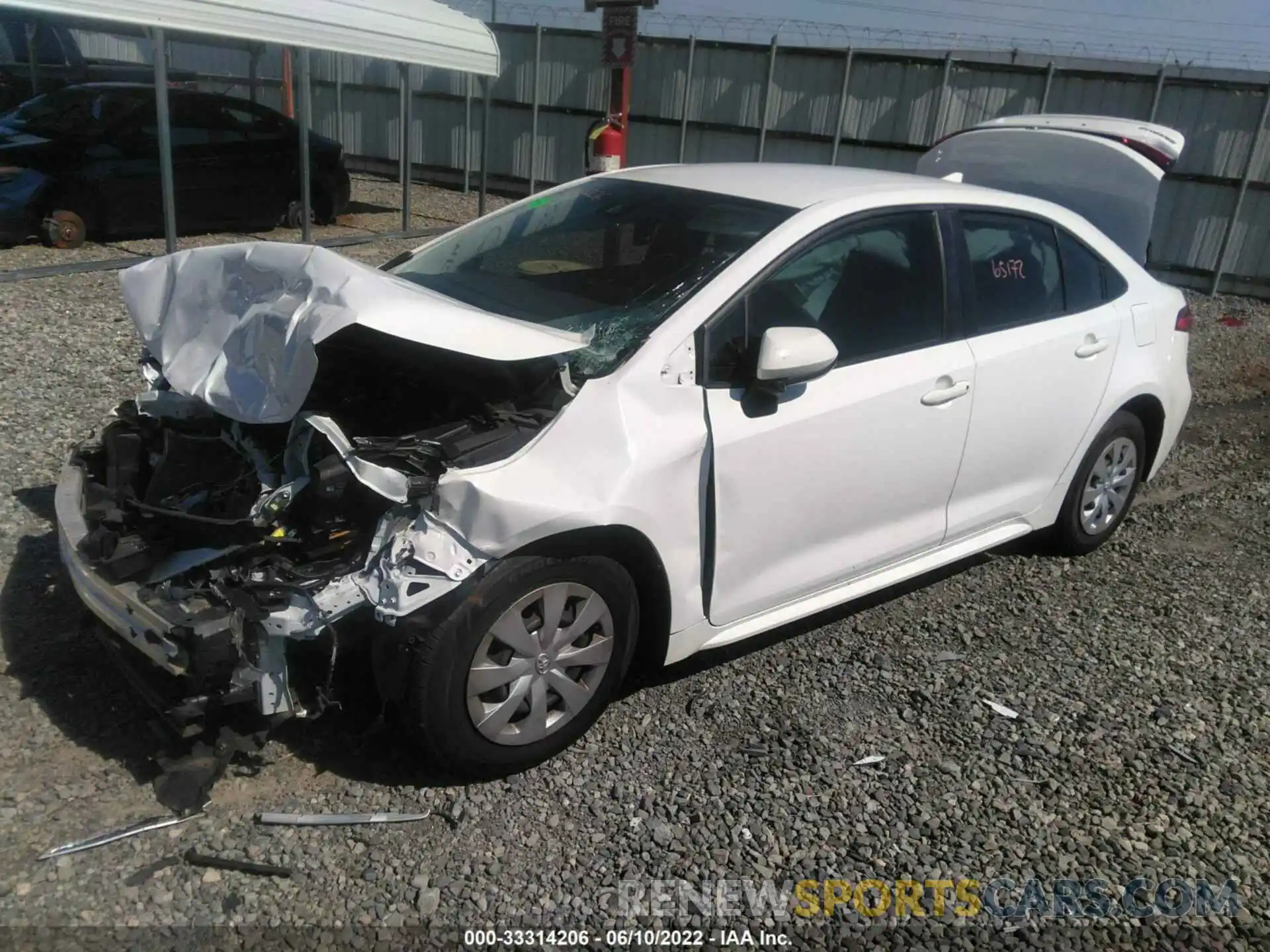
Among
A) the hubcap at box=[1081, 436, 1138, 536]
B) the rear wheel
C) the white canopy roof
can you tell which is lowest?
the rear wheel

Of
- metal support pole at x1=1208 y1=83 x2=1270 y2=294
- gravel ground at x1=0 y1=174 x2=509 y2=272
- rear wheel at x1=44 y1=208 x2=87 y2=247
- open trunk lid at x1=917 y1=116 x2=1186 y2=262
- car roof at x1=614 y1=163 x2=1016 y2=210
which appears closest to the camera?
car roof at x1=614 y1=163 x2=1016 y2=210

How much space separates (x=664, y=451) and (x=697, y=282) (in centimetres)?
64

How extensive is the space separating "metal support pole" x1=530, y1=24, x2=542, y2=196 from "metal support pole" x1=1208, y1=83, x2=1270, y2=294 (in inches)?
378

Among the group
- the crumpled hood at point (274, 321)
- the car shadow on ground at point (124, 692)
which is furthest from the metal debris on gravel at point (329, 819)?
the crumpled hood at point (274, 321)

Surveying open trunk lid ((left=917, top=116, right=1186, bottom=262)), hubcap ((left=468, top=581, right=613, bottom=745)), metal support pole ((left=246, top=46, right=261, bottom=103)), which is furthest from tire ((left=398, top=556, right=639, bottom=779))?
metal support pole ((left=246, top=46, right=261, bottom=103))

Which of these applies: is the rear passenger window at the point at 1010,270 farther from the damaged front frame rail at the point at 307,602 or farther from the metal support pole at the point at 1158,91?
the metal support pole at the point at 1158,91

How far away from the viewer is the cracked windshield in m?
3.54

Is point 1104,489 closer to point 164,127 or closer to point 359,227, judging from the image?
point 164,127

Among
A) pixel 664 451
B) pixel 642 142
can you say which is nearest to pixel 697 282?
pixel 664 451

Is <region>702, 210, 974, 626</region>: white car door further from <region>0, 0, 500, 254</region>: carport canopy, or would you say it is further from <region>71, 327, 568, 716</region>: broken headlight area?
<region>0, 0, 500, 254</region>: carport canopy

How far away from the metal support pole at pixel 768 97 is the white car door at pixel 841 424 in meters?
11.5

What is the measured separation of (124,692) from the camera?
11.6ft

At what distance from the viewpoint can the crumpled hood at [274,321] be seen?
9.78ft

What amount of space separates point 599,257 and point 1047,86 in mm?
11022
